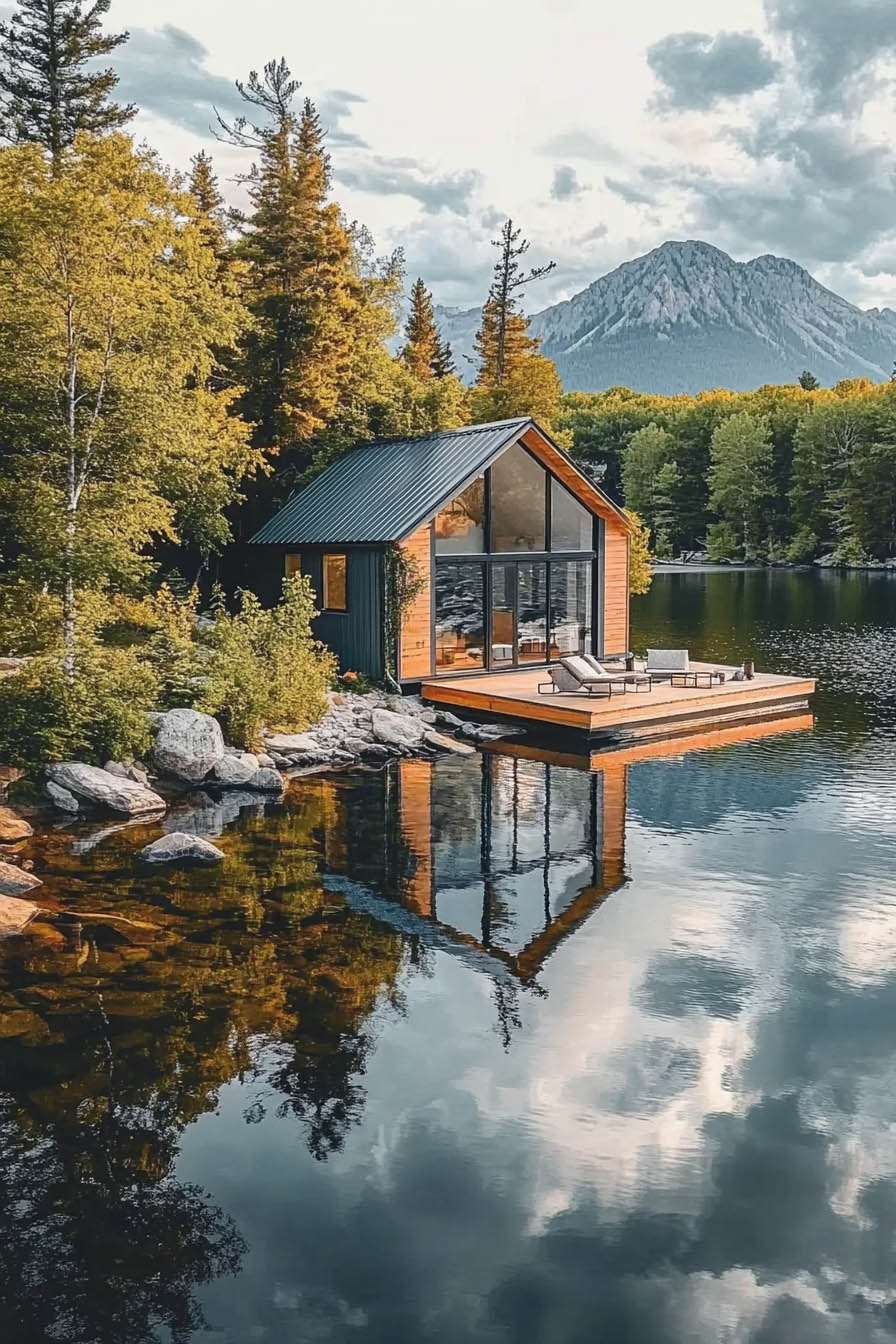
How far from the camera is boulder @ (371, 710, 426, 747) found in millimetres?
17609

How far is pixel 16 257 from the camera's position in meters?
14.9

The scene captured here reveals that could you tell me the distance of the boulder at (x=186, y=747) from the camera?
15.2 metres

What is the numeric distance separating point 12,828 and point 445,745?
6924mm

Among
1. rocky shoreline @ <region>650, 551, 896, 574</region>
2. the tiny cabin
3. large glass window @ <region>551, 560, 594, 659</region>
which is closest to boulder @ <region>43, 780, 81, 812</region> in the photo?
the tiny cabin

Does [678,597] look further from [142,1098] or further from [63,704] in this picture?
[142,1098]

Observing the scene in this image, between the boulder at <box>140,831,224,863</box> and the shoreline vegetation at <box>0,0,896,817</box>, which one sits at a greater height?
the shoreline vegetation at <box>0,0,896,817</box>

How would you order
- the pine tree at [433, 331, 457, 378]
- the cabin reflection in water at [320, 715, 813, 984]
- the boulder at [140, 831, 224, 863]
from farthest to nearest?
the pine tree at [433, 331, 457, 378] → the boulder at [140, 831, 224, 863] → the cabin reflection in water at [320, 715, 813, 984]

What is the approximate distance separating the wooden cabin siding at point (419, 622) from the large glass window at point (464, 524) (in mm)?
365

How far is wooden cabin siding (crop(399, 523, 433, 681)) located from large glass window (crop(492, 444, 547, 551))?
5.57ft

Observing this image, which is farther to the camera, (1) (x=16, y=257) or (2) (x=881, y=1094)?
(1) (x=16, y=257)

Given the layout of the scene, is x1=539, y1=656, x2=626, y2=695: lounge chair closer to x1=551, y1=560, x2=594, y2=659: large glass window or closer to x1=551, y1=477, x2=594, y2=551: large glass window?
x1=551, y1=560, x2=594, y2=659: large glass window

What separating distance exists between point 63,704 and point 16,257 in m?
5.93

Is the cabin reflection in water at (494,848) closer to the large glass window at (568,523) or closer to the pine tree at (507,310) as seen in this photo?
the large glass window at (568,523)

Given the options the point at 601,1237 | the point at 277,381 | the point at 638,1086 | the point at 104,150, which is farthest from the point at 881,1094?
the point at 277,381
